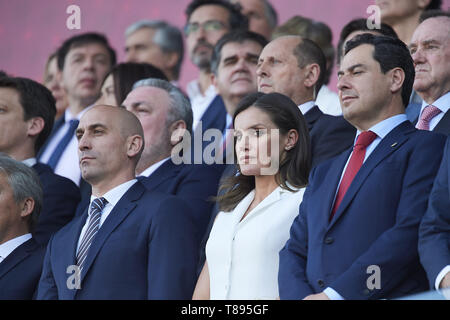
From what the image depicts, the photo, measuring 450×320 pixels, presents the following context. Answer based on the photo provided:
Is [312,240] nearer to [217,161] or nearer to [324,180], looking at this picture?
[324,180]

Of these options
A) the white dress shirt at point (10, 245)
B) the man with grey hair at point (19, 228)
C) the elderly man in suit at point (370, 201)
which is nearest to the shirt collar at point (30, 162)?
the man with grey hair at point (19, 228)

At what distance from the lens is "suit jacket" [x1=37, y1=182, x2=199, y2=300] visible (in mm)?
3652

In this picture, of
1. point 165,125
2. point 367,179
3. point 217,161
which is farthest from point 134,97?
point 367,179

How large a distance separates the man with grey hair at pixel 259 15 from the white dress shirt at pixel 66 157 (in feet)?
5.11

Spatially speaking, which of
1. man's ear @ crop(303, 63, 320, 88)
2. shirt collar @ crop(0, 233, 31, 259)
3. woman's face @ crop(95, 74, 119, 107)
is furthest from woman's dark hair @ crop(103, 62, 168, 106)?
shirt collar @ crop(0, 233, 31, 259)

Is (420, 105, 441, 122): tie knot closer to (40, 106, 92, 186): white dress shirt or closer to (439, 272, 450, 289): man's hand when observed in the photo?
(439, 272, 450, 289): man's hand

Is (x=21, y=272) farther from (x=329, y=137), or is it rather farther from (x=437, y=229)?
(x=437, y=229)

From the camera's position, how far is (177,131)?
15.9 ft

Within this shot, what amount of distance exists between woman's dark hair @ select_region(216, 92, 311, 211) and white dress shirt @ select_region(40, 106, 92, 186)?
1551 millimetres

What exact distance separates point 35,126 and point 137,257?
1.60 metres

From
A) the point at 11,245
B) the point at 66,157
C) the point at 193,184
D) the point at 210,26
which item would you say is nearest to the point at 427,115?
the point at 193,184

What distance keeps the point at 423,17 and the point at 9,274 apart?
240cm

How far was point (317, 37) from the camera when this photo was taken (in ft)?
18.5
